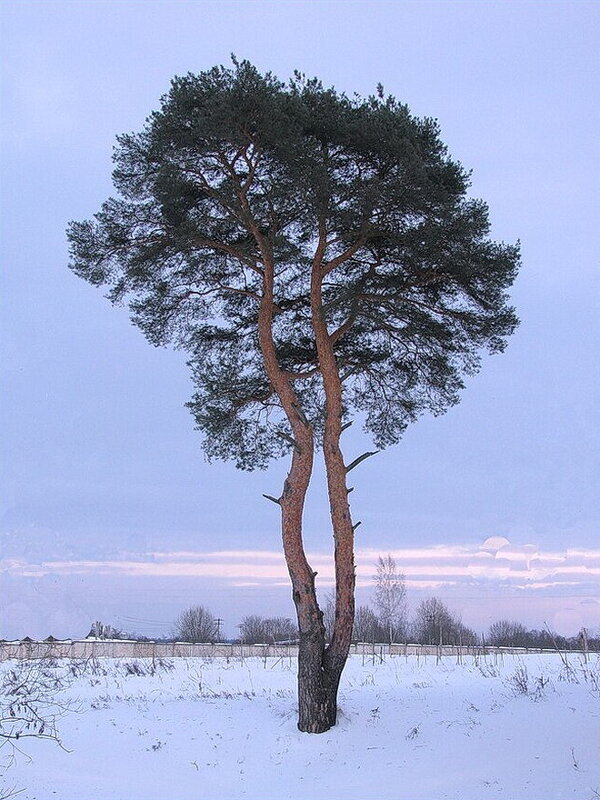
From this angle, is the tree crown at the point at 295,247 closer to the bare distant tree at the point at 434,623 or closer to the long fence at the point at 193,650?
the long fence at the point at 193,650

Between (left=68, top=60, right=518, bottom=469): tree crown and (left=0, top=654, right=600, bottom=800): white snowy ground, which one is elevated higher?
(left=68, top=60, right=518, bottom=469): tree crown

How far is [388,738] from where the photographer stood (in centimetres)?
1152

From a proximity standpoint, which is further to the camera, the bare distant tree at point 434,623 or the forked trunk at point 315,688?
the bare distant tree at point 434,623

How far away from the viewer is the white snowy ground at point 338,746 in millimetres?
9805

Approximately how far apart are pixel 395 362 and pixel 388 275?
1.91 m

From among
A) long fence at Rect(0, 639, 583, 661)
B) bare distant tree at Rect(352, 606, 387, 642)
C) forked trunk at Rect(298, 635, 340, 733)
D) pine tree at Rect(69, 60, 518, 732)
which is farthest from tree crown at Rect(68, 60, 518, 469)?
bare distant tree at Rect(352, 606, 387, 642)

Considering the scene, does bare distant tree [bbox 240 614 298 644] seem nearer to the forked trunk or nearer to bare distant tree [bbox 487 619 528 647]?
bare distant tree [bbox 487 619 528 647]

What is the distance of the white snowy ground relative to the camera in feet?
32.2

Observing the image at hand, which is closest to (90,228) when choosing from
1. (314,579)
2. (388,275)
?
(388,275)

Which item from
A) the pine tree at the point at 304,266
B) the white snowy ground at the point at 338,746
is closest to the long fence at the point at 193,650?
the white snowy ground at the point at 338,746

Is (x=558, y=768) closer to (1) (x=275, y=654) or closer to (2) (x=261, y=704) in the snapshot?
(2) (x=261, y=704)

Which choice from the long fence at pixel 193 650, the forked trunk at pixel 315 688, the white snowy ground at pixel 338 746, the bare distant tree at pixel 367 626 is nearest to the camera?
the white snowy ground at pixel 338 746

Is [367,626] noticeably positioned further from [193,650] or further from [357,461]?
[357,461]

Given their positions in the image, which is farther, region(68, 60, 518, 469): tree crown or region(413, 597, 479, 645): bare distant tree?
region(413, 597, 479, 645): bare distant tree
